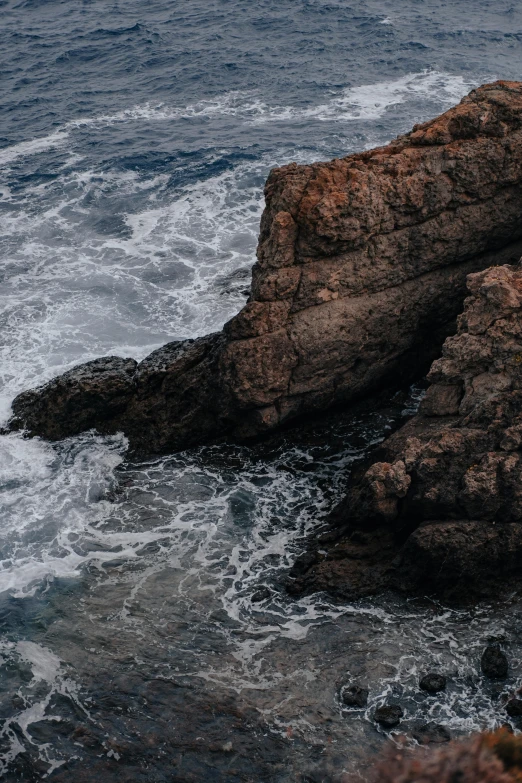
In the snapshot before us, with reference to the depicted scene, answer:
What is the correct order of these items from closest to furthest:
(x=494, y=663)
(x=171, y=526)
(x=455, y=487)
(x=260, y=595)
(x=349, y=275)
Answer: (x=494, y=663) → (x=455, y=487) → (x=260, y=595) → (x=171, y=526) → (x=349, y=275)

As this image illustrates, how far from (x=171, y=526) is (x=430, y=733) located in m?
10.6

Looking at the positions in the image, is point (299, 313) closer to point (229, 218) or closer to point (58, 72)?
point (229, 218)

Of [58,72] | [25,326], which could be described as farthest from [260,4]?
[25,326]

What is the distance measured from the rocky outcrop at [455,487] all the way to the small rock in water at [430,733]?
4.26 m

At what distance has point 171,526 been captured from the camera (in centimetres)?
2669

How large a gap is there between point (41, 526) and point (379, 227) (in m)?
15.2

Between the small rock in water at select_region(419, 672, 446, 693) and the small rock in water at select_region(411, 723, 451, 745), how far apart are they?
0.95 m

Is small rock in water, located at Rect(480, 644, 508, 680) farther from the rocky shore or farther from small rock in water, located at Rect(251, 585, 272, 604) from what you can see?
small rock in water, located at Rect(251, 585, 272, 604)

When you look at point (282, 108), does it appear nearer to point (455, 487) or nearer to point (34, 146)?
point (34, 146)

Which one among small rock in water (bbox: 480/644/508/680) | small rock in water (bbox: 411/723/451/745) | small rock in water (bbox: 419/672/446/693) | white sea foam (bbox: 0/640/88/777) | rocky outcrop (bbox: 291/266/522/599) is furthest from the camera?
rocky outcrop (bbox: 291/266/522/599)

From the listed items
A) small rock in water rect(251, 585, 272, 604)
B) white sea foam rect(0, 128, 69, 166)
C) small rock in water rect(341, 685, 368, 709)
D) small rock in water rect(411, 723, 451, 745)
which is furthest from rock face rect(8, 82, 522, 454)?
white sea foam rect(0, 128, 69, 166)

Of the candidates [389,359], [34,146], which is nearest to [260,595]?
[389,359]

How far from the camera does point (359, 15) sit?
74.4 m

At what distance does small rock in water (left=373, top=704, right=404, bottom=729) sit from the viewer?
1997 centimetres
